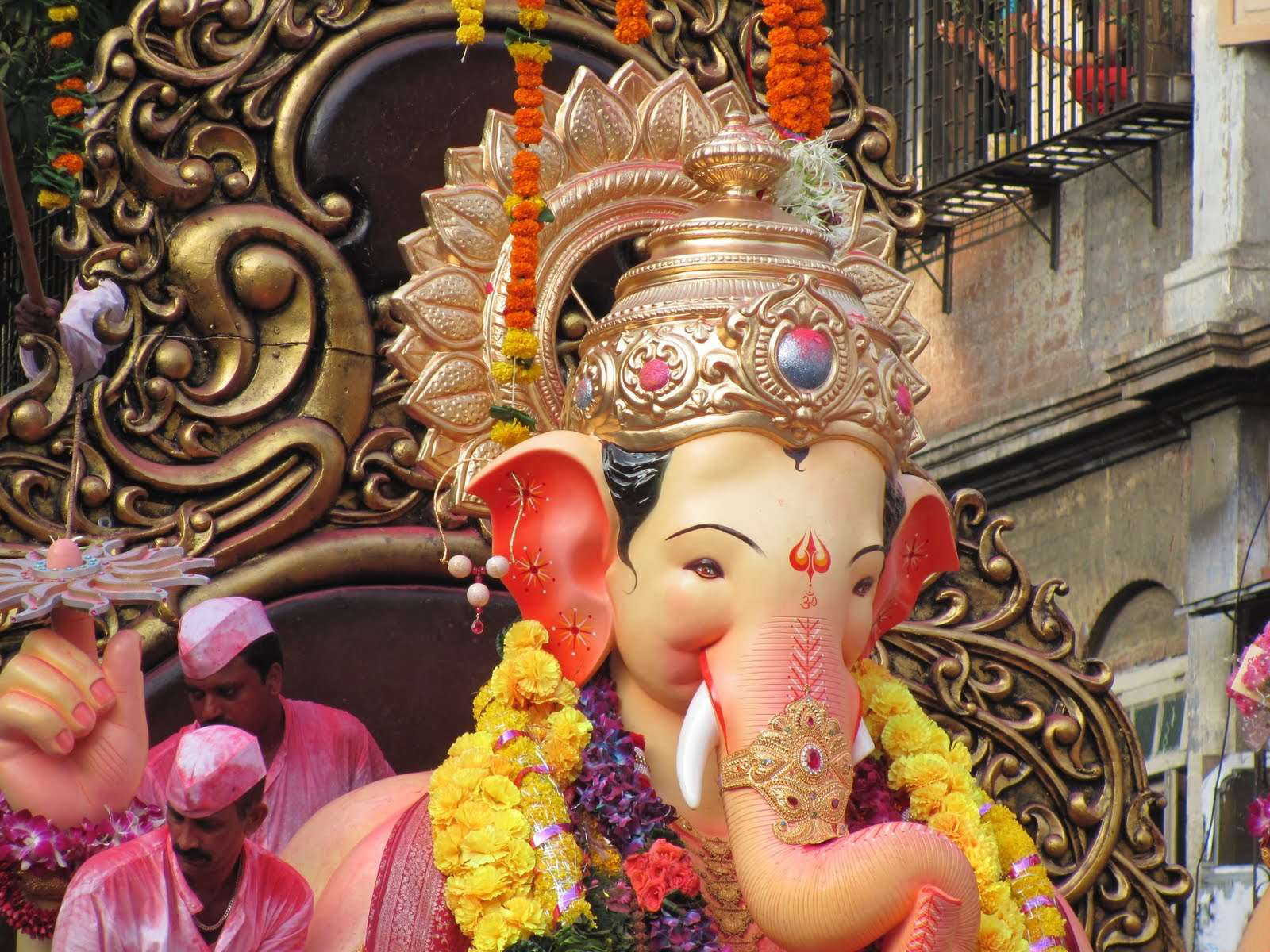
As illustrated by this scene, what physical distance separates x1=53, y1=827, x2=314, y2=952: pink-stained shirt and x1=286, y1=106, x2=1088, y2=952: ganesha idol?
0.51 ft

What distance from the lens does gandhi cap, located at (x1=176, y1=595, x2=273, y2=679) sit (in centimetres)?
444

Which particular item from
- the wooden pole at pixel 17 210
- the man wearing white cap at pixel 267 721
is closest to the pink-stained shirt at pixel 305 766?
the man wearing white cap at pixel 267 721

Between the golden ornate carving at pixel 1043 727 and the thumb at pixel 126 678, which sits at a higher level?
the thumb at pixel 126 678

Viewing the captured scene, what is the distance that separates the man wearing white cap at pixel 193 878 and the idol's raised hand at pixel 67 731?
26cm

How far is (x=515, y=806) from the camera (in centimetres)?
401

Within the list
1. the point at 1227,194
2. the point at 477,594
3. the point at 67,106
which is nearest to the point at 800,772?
the point at 477,594

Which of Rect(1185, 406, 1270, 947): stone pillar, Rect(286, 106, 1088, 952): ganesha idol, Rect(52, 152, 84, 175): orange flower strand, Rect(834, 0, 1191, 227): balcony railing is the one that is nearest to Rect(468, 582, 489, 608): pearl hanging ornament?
Rect(286, 106, 1088, 952): ganesha idol

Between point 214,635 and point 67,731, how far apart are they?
0.38m

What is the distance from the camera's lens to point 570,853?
13.1 ft

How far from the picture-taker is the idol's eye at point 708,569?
408cm

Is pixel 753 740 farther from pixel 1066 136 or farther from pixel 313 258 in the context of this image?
pixel 1066 136

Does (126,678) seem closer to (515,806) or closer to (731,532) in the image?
(515,806)

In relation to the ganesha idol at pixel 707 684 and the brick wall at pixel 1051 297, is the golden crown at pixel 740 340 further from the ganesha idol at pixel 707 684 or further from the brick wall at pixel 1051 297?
the brick wall at pixel 1051 297

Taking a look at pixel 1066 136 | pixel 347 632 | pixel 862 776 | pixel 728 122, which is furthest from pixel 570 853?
pixel 1066 136
